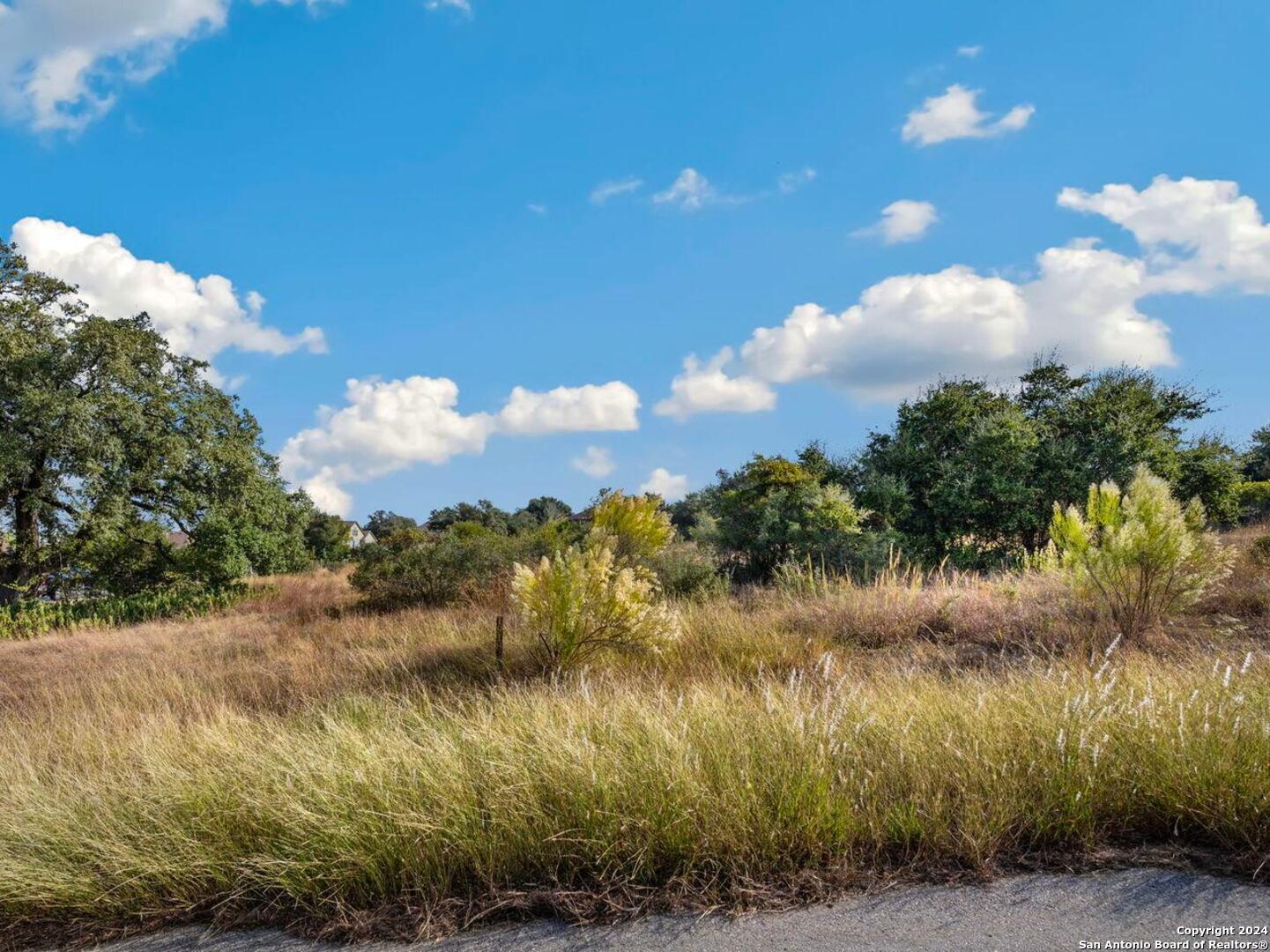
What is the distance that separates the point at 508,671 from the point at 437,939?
5095 millimetres

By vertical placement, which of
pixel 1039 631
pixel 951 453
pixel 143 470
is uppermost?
pixel 143 470

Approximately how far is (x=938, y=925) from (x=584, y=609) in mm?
5232

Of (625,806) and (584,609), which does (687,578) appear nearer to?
(584,609)

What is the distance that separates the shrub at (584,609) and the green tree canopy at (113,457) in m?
19.5

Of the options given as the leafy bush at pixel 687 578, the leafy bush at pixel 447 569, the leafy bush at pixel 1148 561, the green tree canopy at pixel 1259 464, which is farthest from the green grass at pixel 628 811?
the green tree canopy at pixel 1259 464

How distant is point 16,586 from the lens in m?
26.5

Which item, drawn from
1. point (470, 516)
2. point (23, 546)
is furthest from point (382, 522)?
point (23, 546)

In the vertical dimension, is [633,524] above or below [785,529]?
above

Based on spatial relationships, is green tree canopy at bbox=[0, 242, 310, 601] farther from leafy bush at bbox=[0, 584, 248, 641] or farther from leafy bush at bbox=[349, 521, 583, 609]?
leafy bush at bbox=[349, 521, 583, 609]

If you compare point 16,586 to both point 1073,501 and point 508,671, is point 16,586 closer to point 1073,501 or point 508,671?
point 508,671

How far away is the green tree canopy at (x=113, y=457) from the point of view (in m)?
24.1

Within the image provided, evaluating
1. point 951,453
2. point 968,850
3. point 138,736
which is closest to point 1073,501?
point 951,453

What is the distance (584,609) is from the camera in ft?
26.3

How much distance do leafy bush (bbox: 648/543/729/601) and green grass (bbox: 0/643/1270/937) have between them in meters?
8.61
